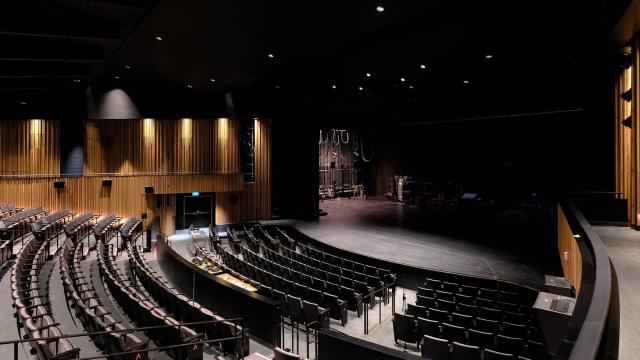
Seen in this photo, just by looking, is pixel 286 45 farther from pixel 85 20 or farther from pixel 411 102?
pixel 411 102

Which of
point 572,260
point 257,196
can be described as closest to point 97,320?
point 572,260

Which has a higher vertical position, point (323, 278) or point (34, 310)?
point (34, 310)

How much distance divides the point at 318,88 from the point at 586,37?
7.39 m

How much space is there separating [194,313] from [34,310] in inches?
77.8

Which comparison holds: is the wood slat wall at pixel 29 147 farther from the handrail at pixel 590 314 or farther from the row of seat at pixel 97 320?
the handrail at pixel 590 314

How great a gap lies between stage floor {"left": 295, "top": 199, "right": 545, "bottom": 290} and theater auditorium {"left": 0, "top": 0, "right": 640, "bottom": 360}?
4.3 inches

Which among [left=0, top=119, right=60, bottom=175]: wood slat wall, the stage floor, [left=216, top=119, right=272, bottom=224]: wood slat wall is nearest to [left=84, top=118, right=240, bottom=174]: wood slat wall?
[left=216, top=119, right=272, bottom=224]: wood slat wall

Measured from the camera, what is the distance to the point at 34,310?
496cm

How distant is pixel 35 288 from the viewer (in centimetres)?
553

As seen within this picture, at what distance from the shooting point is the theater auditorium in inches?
188

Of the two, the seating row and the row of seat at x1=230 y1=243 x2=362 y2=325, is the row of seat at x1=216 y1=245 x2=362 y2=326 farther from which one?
the seating row

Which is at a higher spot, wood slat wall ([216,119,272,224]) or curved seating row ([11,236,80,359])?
wood slat wall ([216,119,272,224])

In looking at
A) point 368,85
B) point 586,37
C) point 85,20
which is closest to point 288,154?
point 368,85

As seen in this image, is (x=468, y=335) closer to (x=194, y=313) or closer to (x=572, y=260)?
(x=572, y=260)
